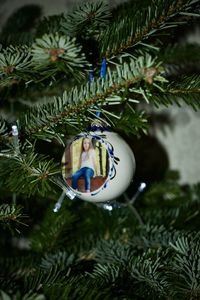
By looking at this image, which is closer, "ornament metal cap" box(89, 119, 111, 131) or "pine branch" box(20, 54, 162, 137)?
"pine branch" box(20, 54, 162, 137)

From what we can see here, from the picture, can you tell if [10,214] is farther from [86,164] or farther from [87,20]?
[87,20]

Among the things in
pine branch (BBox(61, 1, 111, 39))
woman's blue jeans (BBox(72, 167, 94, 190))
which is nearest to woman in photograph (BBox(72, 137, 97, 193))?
woman's blue jeans (BBox(72, 167, 94, 190))

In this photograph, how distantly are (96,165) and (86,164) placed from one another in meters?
0.01

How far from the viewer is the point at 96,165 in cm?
47

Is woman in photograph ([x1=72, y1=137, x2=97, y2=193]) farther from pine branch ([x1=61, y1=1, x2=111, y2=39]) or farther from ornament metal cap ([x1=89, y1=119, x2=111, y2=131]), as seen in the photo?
pine branch ([x1=61, y1=1, x2=111, y2=39])

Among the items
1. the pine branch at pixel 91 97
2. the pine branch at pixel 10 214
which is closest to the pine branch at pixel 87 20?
the pine branch at pixel 91 97

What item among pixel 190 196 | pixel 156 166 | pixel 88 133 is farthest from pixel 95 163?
pixel 156 166

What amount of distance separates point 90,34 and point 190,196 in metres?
0.42

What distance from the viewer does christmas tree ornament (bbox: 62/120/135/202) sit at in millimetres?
471

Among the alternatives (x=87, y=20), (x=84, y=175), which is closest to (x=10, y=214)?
(x=84, y=175)

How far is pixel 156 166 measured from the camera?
3.03 feet

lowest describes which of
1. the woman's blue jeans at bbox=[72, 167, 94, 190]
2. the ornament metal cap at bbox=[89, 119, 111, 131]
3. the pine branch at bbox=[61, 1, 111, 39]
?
the woman's blue jeans at bbox=[72, 167, 94, 190]

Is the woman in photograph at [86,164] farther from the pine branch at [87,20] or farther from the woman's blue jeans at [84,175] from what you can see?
the pine branch at [87,20]

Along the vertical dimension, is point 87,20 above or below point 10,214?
above
